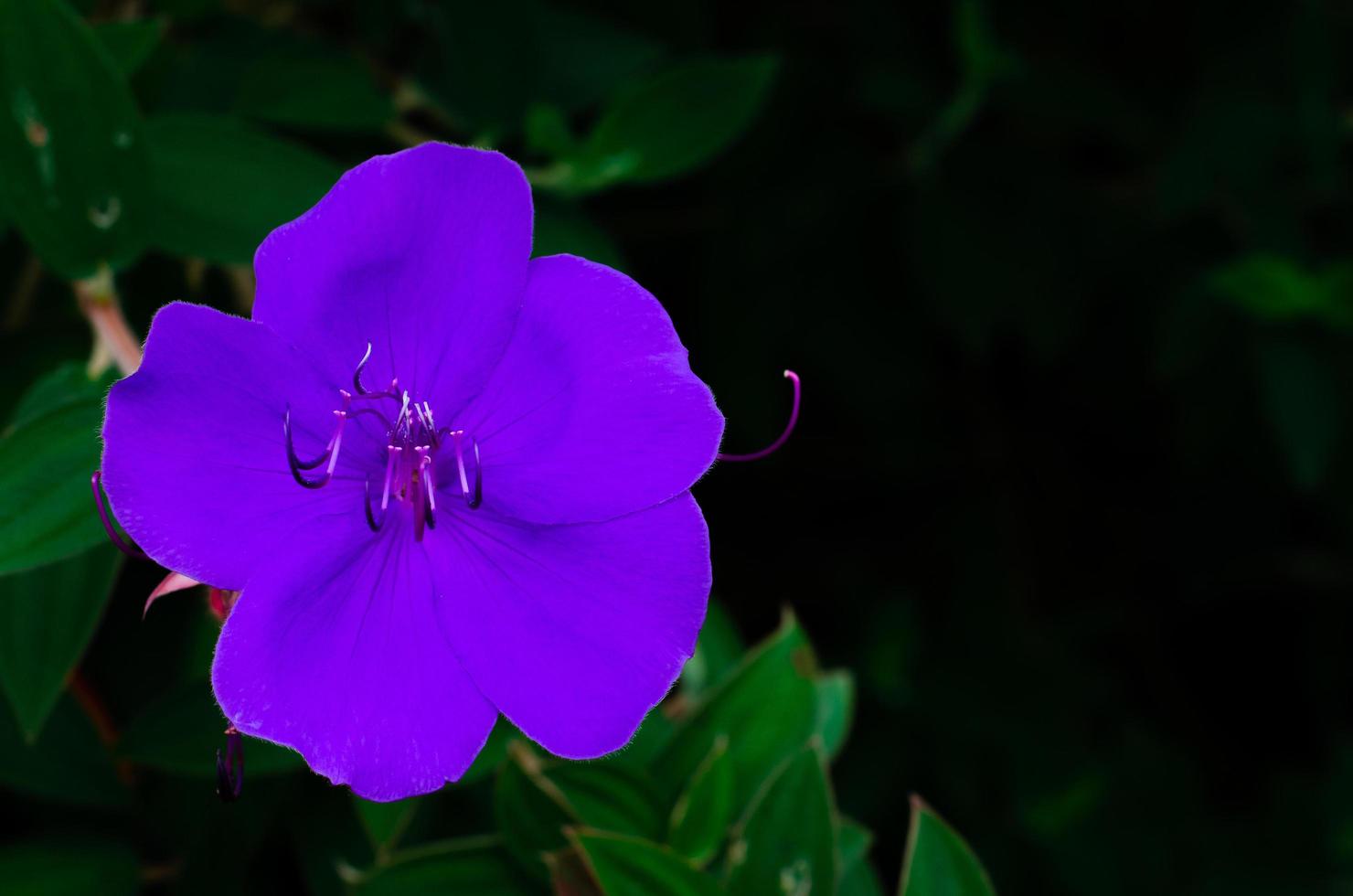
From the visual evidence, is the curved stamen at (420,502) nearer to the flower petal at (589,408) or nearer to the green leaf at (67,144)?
the flower petal at (589,408)

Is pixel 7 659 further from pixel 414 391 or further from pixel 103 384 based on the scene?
pixel 414 391

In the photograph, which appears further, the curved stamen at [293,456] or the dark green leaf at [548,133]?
the dark green leaf at [548,133]

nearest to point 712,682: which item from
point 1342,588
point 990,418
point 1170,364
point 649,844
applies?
point 649,844

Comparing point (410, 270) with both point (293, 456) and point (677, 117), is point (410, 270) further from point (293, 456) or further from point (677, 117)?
point (677, 117)

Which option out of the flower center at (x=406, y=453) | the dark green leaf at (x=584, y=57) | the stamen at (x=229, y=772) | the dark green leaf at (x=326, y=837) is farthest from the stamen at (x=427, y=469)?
the dark green leaf at (x=584, y=57)

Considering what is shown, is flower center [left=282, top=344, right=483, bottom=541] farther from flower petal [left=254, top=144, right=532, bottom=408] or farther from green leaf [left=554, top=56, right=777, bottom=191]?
green leaf [left=554, top=56, right=777, bottom=191]

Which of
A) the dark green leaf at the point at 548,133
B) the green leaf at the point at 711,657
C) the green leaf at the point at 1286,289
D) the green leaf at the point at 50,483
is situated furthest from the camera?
the green leaf at the point at 1286,289
